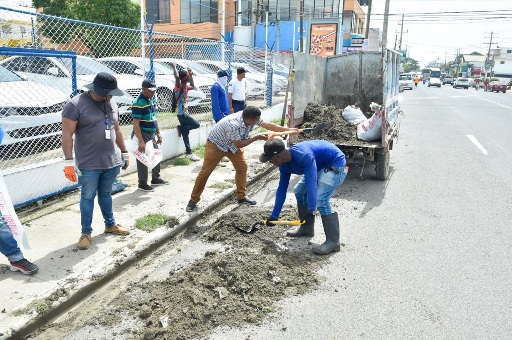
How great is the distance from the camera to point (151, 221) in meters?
5.11

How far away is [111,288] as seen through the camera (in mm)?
3885

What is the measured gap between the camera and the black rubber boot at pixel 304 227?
4.84 m

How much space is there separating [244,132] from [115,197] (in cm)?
218

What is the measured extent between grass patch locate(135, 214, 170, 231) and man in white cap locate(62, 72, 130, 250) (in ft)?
2.08

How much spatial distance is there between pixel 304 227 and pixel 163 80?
719 cm

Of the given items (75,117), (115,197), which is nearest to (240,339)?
(75,117)

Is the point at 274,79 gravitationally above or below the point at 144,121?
above

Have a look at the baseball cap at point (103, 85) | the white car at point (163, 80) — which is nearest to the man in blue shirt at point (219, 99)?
the white car at point (163, 80)

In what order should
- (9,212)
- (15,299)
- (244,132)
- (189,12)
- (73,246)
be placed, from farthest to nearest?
(189,12) < (244,132) < (73,246) < (9,212) < (15,299)

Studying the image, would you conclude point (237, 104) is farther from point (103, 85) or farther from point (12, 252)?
point (12, 252)

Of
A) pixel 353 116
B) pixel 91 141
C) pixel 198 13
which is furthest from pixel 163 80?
pixel 198 13

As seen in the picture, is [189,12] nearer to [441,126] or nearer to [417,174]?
[441,126]

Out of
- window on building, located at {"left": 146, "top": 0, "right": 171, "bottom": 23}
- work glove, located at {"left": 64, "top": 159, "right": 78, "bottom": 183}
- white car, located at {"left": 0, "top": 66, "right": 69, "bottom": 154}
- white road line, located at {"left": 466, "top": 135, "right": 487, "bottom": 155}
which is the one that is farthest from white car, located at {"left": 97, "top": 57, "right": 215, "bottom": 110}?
window on building, located at {"left": 146, "top": 0, "right": 171, "bottom": 23}

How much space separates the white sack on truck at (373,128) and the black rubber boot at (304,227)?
3017mm
